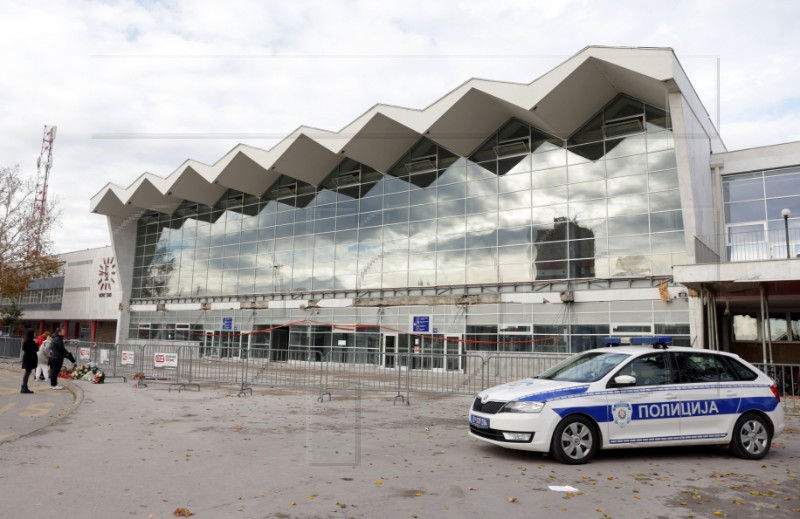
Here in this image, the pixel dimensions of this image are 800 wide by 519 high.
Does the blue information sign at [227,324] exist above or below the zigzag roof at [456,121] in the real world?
below

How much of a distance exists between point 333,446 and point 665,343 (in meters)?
5.22

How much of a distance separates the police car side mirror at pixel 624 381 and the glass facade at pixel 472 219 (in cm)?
1685

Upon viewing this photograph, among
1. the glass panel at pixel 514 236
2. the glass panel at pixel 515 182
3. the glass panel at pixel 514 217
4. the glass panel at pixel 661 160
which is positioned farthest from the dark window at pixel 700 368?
the glass panel at pixel 515 182

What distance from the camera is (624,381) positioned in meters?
8.04

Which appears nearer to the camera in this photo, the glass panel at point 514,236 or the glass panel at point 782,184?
the glass panel at point 782,184

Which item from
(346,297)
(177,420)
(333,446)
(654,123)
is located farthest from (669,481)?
(346,297)

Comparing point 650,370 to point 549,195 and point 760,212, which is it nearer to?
point 760,212

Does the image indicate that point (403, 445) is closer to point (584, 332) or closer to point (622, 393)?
point (622, 393)

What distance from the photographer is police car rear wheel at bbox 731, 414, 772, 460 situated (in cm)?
848

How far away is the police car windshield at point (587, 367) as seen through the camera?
840 centimetres

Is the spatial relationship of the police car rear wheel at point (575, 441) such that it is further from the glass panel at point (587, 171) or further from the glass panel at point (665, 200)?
the glass panel at point (587, 171)

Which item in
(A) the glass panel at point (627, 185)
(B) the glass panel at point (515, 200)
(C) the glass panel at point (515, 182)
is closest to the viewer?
(A) the glass panel at point (627, 185)

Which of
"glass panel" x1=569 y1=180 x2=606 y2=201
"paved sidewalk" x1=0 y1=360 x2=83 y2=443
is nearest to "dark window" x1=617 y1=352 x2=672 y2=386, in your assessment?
"paved sidewalk" x1=0 y1=360 x2=83 y2=443

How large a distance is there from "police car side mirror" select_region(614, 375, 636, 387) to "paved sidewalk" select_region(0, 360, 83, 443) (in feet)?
29.3
